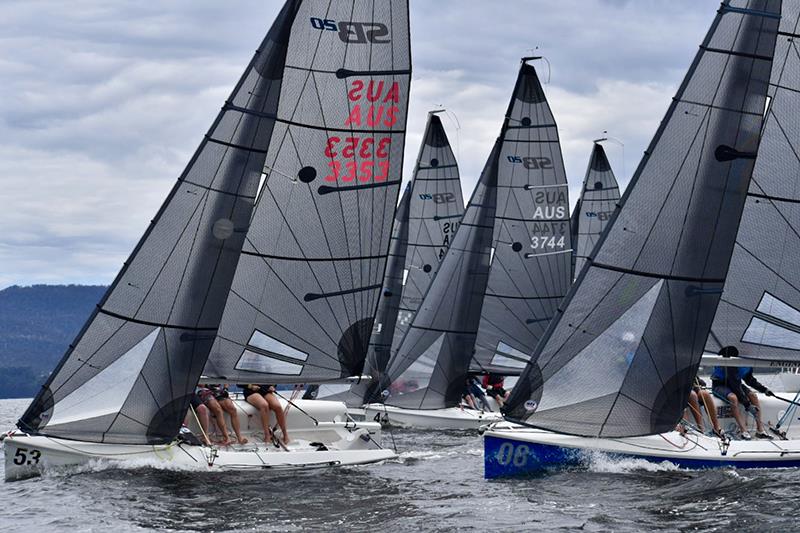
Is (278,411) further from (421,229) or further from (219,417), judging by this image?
(421,229)

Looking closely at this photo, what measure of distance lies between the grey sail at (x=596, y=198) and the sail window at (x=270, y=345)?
21.4 metres

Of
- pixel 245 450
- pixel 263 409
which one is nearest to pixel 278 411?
pixel 263 409

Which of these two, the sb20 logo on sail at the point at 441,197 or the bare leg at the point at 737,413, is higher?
the sb20 logo on sail at the point at 441,197

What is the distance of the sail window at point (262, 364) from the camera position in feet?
57.4

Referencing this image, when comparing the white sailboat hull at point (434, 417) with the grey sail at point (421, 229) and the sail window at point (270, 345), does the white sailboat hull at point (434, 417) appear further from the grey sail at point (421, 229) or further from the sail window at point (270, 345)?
the sail window at point (270, 345)

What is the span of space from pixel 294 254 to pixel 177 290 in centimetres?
229

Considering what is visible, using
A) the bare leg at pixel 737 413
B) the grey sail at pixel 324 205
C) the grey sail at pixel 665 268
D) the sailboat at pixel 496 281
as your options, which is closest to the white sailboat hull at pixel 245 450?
the grey sail at pixel 324 205

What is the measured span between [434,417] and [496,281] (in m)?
4.52

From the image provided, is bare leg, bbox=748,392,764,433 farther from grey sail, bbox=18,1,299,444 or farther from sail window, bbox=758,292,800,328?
grey sail, bbox=18,1,299,444

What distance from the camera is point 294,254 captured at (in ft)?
58.4

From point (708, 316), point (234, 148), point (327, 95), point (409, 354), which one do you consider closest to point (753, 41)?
point (708, 316)

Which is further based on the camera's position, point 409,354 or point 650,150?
point 409,354

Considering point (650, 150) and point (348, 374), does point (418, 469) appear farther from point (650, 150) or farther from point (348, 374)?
point (650, 150)

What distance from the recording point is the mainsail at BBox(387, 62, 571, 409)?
28.2 metres
